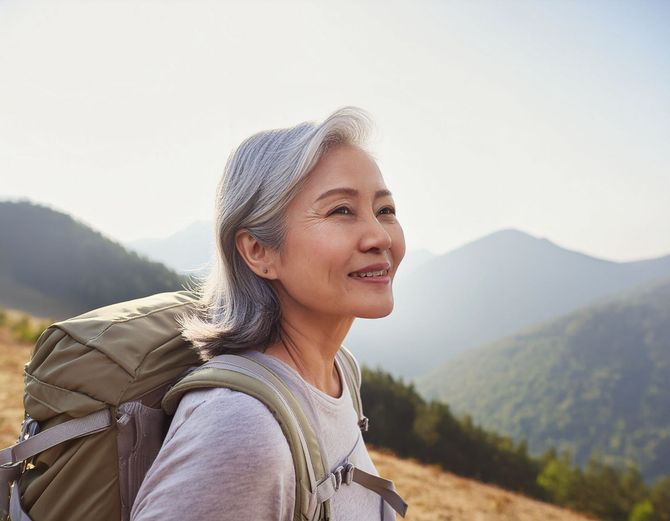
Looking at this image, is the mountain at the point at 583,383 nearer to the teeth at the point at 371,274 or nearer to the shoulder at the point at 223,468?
the teeth at the point at 371,274

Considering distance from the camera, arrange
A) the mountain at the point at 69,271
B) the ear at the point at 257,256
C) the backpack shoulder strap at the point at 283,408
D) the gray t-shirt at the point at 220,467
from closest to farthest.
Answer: the gray t-shirt at the point at 220,467 < the backpack shoulder strap at the point at 283,408 < the ear at the point at 257,256 < the mountain at the point at 69,271

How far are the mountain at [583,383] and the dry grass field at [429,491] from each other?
8115cm

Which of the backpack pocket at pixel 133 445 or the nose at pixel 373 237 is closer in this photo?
the backpack pocket at pixel 133 445

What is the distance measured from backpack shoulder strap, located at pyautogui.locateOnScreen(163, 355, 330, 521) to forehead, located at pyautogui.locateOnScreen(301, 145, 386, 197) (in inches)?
23.9

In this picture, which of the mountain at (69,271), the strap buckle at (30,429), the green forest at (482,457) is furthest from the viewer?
the mountain at (69,271)

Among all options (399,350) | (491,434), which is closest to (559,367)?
(399,350)

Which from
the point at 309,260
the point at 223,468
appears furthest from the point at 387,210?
the point at 223,468

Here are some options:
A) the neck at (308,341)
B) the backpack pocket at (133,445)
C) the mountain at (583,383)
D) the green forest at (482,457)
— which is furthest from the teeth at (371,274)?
the mountain at (583,383)

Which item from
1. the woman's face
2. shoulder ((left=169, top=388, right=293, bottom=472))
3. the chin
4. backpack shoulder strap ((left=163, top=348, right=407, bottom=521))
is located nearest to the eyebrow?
the woman's face

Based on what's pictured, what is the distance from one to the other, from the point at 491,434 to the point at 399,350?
542ft

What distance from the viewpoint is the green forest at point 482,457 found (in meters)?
29.4

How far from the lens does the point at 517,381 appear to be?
11969 centimetres

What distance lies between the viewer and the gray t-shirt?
100 centimetres

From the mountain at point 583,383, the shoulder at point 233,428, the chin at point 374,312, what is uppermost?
the chin at point 374,312
